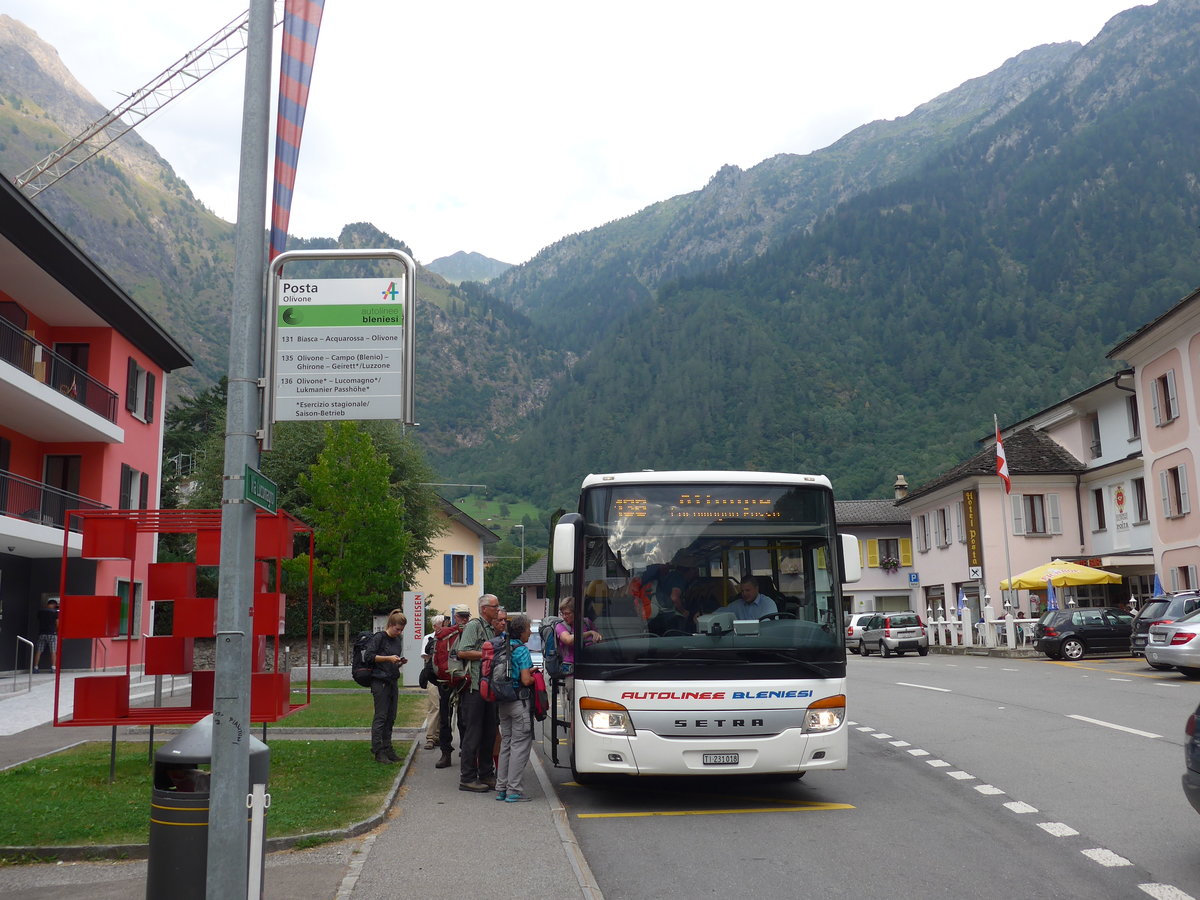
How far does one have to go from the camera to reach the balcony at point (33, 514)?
25.1 metres

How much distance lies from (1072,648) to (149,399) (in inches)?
1185

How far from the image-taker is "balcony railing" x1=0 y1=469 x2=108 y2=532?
25859 mm

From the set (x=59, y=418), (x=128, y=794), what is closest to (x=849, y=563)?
(x=128, y=794)

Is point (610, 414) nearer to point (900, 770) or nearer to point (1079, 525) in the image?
point (1079, 525)

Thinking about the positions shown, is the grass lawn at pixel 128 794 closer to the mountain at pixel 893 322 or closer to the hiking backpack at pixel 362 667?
the hiking backpack at pixel 362 667

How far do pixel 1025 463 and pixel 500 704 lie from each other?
4225 cm

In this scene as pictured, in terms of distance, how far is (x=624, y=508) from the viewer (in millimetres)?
10234

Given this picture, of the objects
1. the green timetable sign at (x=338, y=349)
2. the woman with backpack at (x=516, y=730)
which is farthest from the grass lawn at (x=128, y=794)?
the green timetable sign at (x=338, y=349)

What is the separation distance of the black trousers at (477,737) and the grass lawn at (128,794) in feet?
2.73

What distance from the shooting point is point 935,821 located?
8.91 meters

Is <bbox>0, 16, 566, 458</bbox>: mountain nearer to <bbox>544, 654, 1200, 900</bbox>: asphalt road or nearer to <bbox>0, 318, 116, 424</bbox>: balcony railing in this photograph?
<bbox>0, 318, 116, 424</bbox>: balcony railing

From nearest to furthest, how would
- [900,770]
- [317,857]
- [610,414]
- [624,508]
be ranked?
[317,857] < [624,508] < [900,770] < [610,414]

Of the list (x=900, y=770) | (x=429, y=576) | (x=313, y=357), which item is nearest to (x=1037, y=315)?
(x=429, y=576)

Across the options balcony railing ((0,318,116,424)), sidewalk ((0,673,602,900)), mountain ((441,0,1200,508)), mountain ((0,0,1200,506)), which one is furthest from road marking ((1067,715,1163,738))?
mountain ((441,0,1200,508))
